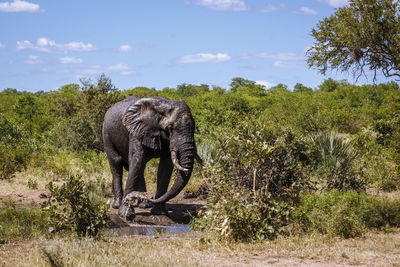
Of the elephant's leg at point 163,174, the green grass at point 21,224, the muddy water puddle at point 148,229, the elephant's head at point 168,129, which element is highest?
the elephant's head at point 168,129

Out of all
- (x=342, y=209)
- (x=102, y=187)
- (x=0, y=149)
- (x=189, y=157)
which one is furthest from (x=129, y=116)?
(x=0, y=149)

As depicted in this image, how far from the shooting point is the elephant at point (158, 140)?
10.8 m

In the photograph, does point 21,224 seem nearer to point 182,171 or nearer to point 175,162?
point 175,162

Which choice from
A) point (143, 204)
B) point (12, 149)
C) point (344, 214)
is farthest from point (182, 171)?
point (12, 149)

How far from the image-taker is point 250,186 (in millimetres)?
10336

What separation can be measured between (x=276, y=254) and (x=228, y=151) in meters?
3.20

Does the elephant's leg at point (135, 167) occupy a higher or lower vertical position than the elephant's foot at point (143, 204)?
higher

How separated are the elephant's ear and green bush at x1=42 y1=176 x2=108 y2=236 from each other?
282 centimetres

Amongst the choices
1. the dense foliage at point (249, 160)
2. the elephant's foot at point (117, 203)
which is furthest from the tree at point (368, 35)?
the elephant's foot at point (117, 203)

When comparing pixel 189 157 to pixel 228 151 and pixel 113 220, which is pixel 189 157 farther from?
pixel 113 220

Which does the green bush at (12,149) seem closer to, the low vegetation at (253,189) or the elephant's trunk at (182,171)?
the low vegetation at (253,189)

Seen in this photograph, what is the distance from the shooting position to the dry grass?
664 cm

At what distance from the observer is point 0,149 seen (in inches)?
663

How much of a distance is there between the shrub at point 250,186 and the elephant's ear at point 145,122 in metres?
1.42
